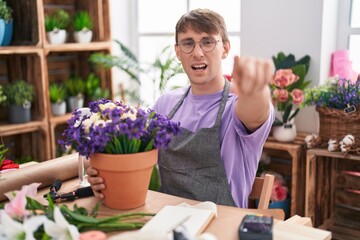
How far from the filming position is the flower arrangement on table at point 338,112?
248 centimetres

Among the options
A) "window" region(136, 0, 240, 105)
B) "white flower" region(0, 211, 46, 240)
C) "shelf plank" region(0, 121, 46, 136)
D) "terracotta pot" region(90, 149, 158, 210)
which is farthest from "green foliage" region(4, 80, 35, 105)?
"white flower" region(0, 211, 46, 240)

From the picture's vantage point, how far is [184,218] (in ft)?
3.70

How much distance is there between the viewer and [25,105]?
3070 mm

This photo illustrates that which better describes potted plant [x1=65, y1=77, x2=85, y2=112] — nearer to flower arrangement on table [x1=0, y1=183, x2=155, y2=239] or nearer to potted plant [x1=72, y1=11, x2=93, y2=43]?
potted plant [x1=72, y1=11, x2=93, y2=43]

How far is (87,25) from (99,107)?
2.26 m

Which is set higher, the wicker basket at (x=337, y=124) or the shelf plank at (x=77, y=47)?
the shelf plank at (x=77, y=47)

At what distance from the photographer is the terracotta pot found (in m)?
1.22

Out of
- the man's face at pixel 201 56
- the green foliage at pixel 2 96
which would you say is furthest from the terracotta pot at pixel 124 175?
the green foliage at pixel 2 96

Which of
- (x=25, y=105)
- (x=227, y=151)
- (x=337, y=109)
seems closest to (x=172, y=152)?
(x=227, y=151)

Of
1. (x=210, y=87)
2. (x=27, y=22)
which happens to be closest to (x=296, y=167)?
→ (x=210, y=87)

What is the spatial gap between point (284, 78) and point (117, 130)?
5.76 feet

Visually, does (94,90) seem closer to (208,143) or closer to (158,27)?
(158,27)

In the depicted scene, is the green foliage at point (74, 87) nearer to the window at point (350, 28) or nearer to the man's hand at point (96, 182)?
the window at point (350, 28)

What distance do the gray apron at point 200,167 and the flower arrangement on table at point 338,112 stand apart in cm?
107
